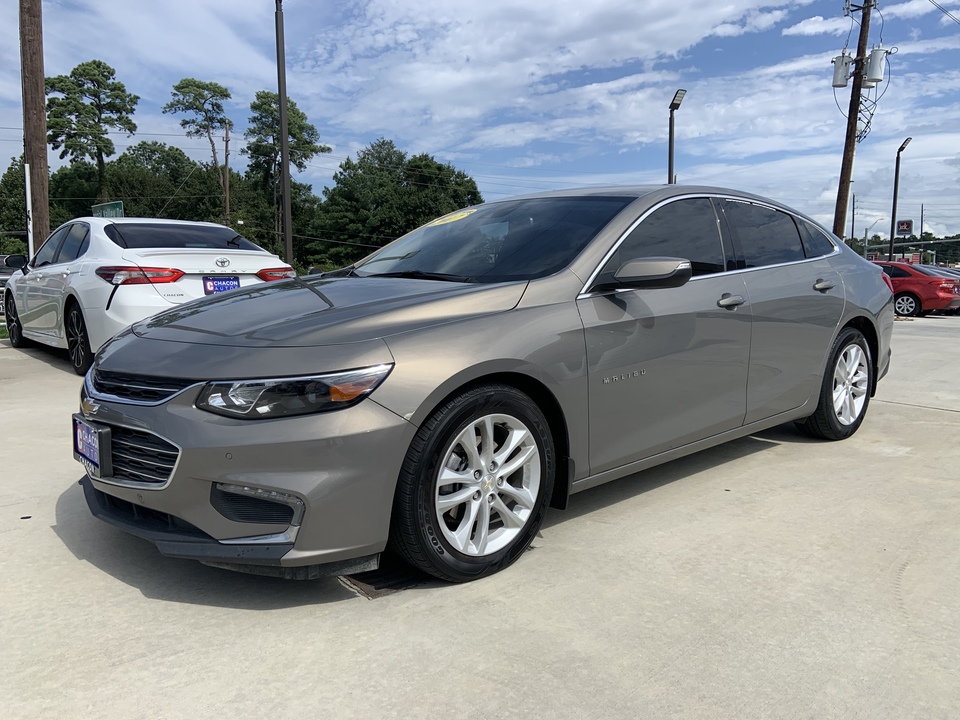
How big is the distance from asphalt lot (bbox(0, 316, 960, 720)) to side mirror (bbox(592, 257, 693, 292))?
1.08 meters

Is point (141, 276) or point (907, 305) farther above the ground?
point (141, 276)

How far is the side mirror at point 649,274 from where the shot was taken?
3184 mm

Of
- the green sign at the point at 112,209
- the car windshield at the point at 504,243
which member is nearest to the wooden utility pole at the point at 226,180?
the green sign at the point at 112,209

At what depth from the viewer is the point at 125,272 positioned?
6.33 m

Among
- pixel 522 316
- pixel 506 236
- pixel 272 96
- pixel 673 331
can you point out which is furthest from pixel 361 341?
pixel 272 96

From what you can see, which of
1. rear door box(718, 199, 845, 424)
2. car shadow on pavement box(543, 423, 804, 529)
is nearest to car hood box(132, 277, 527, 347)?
car shadow on pavement box(543, 423, 804, 529)

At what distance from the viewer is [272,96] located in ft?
209

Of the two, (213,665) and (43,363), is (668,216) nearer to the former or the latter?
(213,665)

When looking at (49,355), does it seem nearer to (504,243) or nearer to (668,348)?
(504,243)

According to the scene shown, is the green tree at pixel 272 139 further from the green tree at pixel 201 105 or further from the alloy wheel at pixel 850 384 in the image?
the alloy wheel at pixel 850 384

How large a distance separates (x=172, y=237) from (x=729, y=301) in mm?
5215

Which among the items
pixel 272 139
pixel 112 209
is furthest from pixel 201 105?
pixel 112 209

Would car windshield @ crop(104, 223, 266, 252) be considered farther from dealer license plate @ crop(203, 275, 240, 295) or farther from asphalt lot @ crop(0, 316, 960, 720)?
asphalt lot @ crop(0, 316, 960, 720)

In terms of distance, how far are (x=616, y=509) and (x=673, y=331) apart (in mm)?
890
